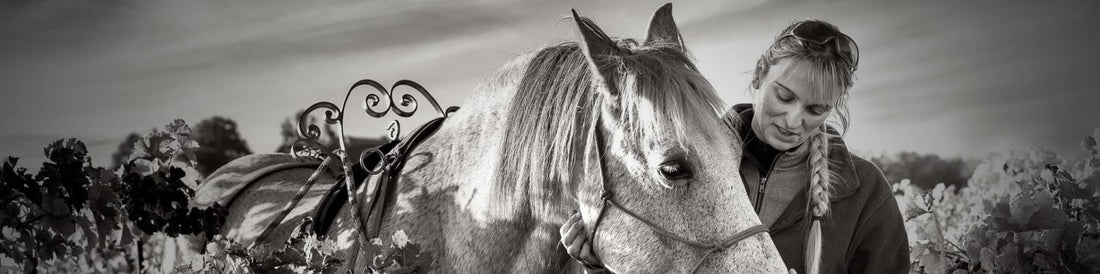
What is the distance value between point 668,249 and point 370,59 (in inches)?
189

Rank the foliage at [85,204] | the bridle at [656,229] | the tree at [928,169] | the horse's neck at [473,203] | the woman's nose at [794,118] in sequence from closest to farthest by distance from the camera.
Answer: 1. the bridle at [656,229]
2. the horse's neck at [473,203]
3. the foliage at [85,204]
4. the woman's nose at [794,118]
5. the tree at [928,169]

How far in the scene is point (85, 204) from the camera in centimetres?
238

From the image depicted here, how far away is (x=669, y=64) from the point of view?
209 centimetres

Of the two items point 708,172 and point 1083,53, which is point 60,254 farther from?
point 1083,53

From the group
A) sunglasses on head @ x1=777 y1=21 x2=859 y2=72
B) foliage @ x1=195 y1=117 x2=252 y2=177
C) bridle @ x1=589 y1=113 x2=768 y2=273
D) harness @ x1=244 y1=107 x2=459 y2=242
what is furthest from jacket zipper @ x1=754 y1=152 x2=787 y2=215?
foliage @ x1=195 y1=117 x2=252 y2=177

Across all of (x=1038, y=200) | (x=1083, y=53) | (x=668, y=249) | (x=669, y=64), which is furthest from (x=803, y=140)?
(x=1083, y=53)

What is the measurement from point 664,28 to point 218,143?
18.4 ft

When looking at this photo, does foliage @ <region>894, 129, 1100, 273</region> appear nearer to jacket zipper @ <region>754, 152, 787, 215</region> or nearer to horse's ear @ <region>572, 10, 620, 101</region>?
jacket zipper @ <region>754, 152, 787, 215</region>

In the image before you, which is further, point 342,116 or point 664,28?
point 342,116

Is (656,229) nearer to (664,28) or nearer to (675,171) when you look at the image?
(675,171)

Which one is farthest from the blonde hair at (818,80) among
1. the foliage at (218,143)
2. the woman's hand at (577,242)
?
the foliage at (218,143)

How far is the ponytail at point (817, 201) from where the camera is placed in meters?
2.48

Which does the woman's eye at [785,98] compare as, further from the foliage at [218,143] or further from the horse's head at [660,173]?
the foliage at [218,143]

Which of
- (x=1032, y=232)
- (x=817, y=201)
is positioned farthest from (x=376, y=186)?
(x=1032, y=232)
